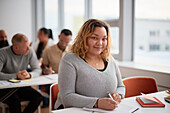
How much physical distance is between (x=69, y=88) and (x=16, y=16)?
5.99 metres

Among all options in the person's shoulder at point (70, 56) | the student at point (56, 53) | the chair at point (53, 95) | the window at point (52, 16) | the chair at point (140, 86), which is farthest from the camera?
the window at point (52, 16)

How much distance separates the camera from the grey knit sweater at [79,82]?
1.62 metres

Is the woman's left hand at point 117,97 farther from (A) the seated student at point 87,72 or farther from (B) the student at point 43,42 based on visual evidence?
(B) the student at point 43,42

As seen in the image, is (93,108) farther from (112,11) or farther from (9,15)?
(9,15)

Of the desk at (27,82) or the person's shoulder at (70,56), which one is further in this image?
the desk at (27,82)

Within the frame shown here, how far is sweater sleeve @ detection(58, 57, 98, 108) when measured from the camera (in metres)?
1.58

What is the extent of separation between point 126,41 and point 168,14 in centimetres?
85

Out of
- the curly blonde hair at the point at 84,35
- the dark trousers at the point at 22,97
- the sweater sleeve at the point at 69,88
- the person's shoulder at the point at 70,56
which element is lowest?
the dark trousers at the point at 22,97

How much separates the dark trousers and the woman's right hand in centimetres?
148

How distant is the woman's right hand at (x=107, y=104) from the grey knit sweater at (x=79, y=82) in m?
0.10

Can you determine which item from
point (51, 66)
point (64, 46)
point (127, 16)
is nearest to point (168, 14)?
point (127, 16)

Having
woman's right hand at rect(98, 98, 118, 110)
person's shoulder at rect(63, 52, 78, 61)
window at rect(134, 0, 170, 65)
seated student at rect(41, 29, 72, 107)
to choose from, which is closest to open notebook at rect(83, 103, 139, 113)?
woman's right hand at rect(98, 98, 118, 110)

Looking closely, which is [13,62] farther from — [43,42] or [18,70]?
[43,42]

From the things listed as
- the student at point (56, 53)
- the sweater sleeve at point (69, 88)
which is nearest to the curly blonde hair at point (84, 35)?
the sweater sleeve at point (69, 88)
